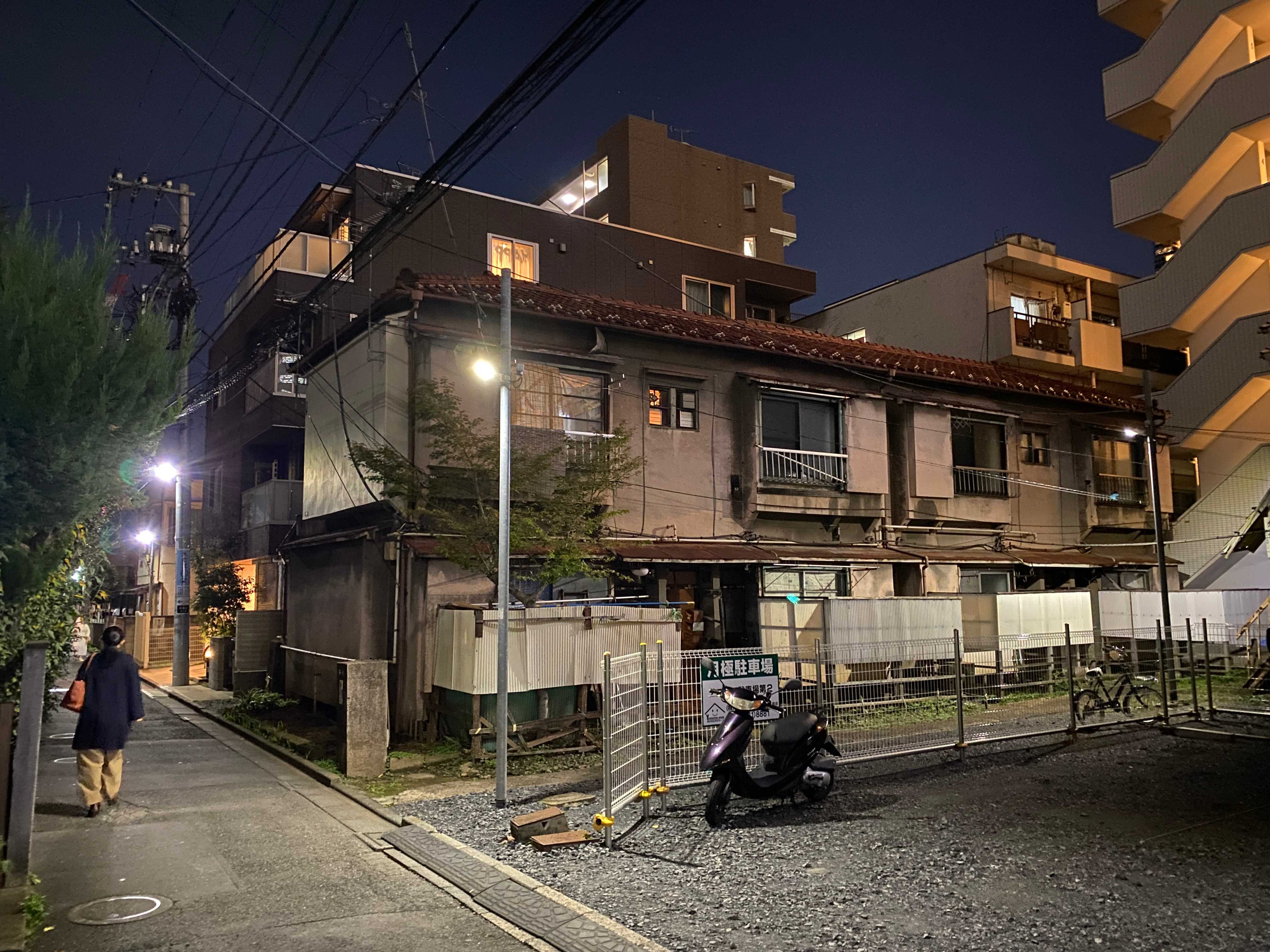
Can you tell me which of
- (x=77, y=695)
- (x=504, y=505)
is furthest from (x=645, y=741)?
(x=77, y=695)

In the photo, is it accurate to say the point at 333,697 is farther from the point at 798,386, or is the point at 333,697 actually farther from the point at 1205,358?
the point at 1205,358

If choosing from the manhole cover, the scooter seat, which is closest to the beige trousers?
the manhole cover

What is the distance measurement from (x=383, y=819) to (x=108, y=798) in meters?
3.04

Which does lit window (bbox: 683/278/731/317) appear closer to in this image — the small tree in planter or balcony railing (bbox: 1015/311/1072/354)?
balcony railing (bbox: 1015/311/1072/354)

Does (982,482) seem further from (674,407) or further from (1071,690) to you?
(1071,690)

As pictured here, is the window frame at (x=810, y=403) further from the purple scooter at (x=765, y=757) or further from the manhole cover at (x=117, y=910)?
the manhole cover at (x=117, y=910)

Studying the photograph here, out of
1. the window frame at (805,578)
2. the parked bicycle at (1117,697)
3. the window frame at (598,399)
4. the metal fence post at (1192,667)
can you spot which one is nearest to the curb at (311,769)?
the window frame at (598,399)

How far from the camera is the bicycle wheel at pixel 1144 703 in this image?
48.7 feet

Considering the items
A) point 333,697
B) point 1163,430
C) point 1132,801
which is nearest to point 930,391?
point 1163,430

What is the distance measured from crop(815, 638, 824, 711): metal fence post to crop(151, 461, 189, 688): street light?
17.2 meters

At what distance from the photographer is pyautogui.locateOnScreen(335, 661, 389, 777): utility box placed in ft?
37.1

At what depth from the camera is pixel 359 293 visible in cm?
2406

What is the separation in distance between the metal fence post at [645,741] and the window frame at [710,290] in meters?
22.5

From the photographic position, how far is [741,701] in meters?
9.25
